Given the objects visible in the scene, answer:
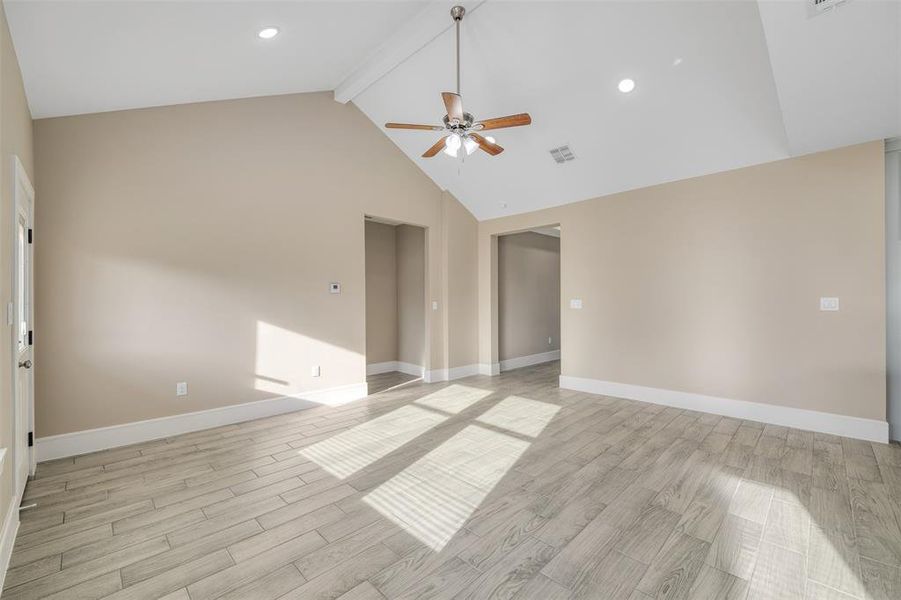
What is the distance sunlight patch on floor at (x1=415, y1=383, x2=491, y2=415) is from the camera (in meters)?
4.62

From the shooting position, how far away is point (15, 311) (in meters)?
2.27

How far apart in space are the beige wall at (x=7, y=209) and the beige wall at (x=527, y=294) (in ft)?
18.6

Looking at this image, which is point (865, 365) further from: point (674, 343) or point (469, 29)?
point (469, 29)

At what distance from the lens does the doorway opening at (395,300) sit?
6766 millimetres

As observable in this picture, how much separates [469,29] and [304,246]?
2.83 metres

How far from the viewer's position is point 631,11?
10.2 feet

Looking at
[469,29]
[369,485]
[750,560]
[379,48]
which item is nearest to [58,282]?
[369,485]

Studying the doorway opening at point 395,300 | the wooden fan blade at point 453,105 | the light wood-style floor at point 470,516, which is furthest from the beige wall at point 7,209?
the doorway opening at point 395,300

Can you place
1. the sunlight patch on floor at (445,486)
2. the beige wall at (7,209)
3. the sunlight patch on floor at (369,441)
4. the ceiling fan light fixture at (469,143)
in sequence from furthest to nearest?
the ceiling fan light fixture at (469,143)
the sunlight patch on floor at (369,441)
the sunlight patch on floor at (445,486)
the beige wall at (7,209)

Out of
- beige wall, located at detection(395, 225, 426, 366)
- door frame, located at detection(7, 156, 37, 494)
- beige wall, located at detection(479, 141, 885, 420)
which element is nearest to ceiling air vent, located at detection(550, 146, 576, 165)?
beige wall, located at detection(479, 141, 885, 420)

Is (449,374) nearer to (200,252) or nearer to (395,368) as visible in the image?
(395,368)

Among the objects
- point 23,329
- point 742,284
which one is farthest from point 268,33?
point 742,284

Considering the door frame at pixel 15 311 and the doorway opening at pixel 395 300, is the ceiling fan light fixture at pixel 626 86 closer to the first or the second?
the doorway opening at pixel 395 300

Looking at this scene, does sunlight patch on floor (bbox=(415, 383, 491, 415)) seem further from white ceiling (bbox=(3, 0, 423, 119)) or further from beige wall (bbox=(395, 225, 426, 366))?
white ceiling (bbox=(3, 0, 423, 119))
